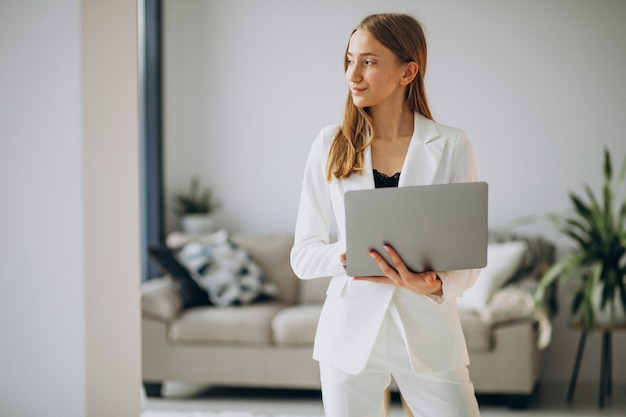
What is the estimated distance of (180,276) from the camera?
13.3 feet

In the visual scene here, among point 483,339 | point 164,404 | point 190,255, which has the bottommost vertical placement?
point 164,404

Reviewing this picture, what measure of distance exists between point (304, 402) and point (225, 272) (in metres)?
0.83

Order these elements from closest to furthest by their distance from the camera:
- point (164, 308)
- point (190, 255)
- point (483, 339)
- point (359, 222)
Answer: point (359, 222) < point (483, 339) < point (164, 308) < point (190, 255)

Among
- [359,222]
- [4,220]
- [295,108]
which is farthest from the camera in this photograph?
[295,108]

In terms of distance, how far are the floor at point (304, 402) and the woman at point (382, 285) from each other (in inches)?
88.4

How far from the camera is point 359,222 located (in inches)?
56.7

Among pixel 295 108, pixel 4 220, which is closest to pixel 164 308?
pixel 295 108

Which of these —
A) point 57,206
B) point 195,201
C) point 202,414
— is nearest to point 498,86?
point 195,201

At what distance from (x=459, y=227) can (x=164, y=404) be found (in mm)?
2783

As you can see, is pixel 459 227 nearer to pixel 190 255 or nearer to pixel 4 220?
pixel 4 220

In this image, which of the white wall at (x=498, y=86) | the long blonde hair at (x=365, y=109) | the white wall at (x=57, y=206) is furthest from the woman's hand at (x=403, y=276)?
the white wall at (x=498, y=86)

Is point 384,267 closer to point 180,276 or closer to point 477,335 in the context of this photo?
point 477,335

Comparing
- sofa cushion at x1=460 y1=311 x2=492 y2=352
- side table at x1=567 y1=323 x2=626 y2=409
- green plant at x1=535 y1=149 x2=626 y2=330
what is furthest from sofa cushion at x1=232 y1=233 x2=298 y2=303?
side table at x1=567 y1=323 x2=626 y2=409

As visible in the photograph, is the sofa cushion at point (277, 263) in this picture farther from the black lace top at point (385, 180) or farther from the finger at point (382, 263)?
the finger at point (382, 263)
